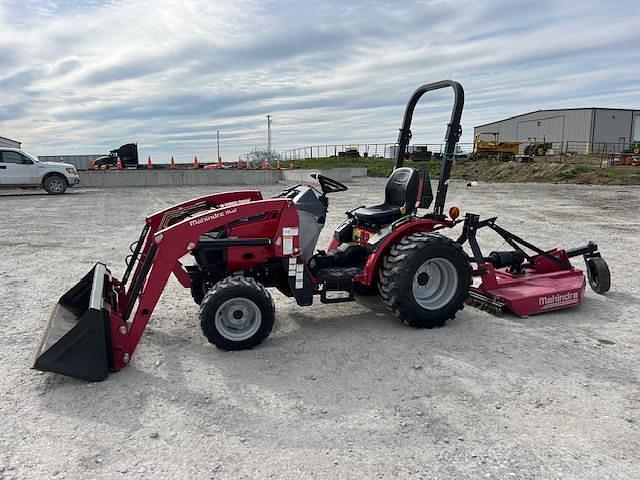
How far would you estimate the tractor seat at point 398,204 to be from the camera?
5.28 m

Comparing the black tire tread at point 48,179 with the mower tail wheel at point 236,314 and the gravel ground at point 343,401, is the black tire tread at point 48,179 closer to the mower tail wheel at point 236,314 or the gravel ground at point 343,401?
the gravel ground at point 343,401

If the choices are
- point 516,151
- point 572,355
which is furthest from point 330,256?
point 516,151

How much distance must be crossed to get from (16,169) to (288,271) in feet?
60.3

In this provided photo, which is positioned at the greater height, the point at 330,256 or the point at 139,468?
the point at 330,256

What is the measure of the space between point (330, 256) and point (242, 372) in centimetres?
170

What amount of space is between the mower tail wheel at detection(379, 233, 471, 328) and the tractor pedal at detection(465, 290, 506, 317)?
516mm

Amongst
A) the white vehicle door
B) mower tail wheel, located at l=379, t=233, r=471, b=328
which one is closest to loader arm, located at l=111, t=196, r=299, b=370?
mower tail wheel, located at l=379, t=233, r=471, b=328

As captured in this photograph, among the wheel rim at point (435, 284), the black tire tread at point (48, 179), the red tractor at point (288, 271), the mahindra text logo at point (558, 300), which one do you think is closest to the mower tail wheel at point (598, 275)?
the red tractor at point (288, 271)

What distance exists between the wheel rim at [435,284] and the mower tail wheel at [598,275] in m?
2.29

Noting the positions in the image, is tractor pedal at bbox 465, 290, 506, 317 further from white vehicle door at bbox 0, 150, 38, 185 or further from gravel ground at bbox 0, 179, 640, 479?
white vehicle door at bbox 0, 150, 38, 185

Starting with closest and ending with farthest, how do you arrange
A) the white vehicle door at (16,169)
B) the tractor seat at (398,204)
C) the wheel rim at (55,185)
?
the tractor seat at (398,204), the white vehicle door at (16,169), the wheel rim at (55,185)

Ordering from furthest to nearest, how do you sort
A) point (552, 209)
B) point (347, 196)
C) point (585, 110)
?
1. point (585, 110)
2. point (347, 196)
3. point (552, 209)

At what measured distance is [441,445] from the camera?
9.92ft

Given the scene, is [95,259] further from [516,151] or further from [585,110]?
[585,110]
